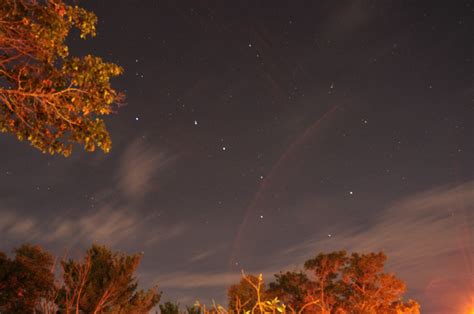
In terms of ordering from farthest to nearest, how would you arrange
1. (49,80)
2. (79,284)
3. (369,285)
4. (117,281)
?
(369,285) → (117,281) → (79,284) → (49,80)

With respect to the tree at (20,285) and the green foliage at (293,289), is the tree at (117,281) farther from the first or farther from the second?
the green foliage at (293,289)

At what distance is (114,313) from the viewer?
19.9m

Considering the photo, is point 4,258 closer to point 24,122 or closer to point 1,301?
point 1,301

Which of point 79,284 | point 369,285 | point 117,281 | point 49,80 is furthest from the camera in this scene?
point 369,285

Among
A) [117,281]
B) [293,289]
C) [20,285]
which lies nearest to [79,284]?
[20,285]

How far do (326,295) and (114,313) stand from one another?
24.7m

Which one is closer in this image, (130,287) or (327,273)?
(130,287)

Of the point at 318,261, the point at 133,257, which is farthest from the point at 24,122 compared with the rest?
the point at 318,261

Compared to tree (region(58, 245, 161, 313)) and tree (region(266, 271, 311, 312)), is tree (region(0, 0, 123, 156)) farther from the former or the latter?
tree (region(266, 271, 311, 312))

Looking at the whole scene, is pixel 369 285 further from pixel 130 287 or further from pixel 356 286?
pixel 130 287

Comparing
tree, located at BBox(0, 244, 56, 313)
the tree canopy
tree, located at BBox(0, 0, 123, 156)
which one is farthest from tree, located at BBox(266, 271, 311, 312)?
tree, located at BBox(0, 0, 123, 156)

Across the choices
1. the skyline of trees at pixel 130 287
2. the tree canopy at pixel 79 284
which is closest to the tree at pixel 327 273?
the skyline of trees at pixel 130 287

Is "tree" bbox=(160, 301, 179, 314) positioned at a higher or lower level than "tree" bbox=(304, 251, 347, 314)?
lower

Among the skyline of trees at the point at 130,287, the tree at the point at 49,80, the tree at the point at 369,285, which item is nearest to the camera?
the tree at the point at 49,80
